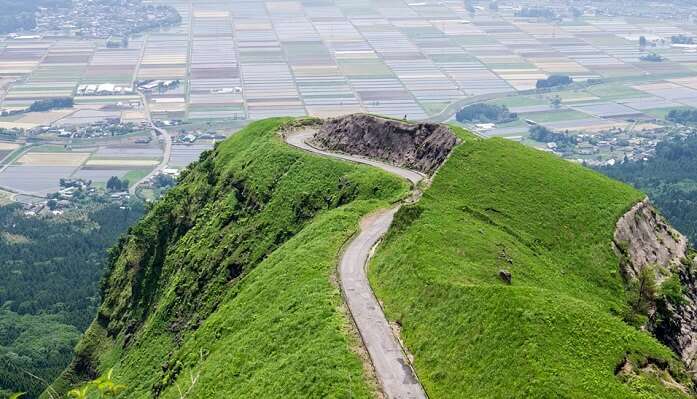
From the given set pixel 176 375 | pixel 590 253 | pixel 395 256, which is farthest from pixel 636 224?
pixel 176 375

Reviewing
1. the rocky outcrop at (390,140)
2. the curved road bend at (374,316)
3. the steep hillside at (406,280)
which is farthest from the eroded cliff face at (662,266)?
the rocky outcrop at (390,140)

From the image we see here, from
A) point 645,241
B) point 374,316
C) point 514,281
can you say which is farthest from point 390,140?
point 374,316

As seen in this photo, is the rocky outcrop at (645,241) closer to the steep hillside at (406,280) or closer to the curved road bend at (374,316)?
the steep hillside at (406,280)

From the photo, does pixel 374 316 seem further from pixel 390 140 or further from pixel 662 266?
pixel 390 140

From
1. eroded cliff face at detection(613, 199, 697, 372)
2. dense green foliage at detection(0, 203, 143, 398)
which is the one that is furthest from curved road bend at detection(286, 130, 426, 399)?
dense green foliage at detection(0, 203, 143, 398)

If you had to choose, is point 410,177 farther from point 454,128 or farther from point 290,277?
point 290,277

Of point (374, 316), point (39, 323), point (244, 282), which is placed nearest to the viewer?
point (374, 316)
